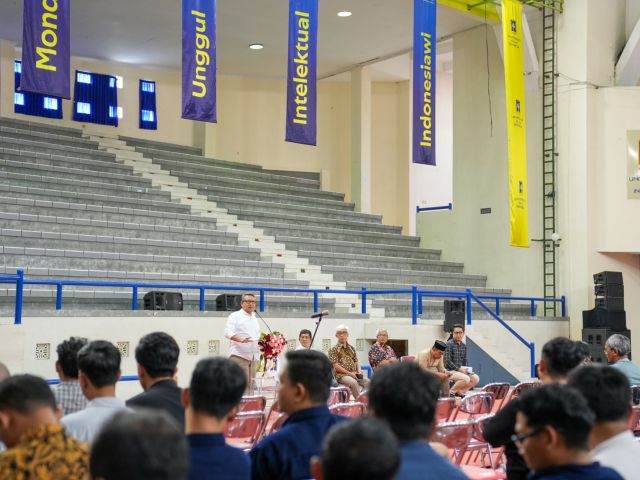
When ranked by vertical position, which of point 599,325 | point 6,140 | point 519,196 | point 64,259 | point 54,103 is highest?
point 54,103

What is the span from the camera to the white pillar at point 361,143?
19281 mm

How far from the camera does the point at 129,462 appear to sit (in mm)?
1550

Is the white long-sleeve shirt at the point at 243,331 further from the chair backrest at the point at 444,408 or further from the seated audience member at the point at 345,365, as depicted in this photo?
the chair backrest at the point at 444,408

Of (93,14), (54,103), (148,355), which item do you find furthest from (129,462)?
(54,103)

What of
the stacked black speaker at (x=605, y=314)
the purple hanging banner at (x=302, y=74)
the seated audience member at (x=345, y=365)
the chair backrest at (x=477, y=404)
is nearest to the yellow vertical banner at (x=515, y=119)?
the stacked black speaker at (x=605, y=314)

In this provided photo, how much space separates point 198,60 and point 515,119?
6.93 m

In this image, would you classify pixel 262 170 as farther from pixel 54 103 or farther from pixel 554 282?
pixel 554 282

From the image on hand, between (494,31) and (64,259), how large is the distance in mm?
10879

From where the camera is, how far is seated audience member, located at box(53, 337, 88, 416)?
3744 millimetres

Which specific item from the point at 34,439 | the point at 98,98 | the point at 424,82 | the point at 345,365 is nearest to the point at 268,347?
the point at 345,365

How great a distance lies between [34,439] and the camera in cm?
224

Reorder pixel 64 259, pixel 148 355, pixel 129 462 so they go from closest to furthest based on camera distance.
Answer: pixel 129 462
pixel 148 355
pixel 64 259

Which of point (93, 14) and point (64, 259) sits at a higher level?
point (93, 14)

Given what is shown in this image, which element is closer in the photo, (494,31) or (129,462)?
(129,462)
